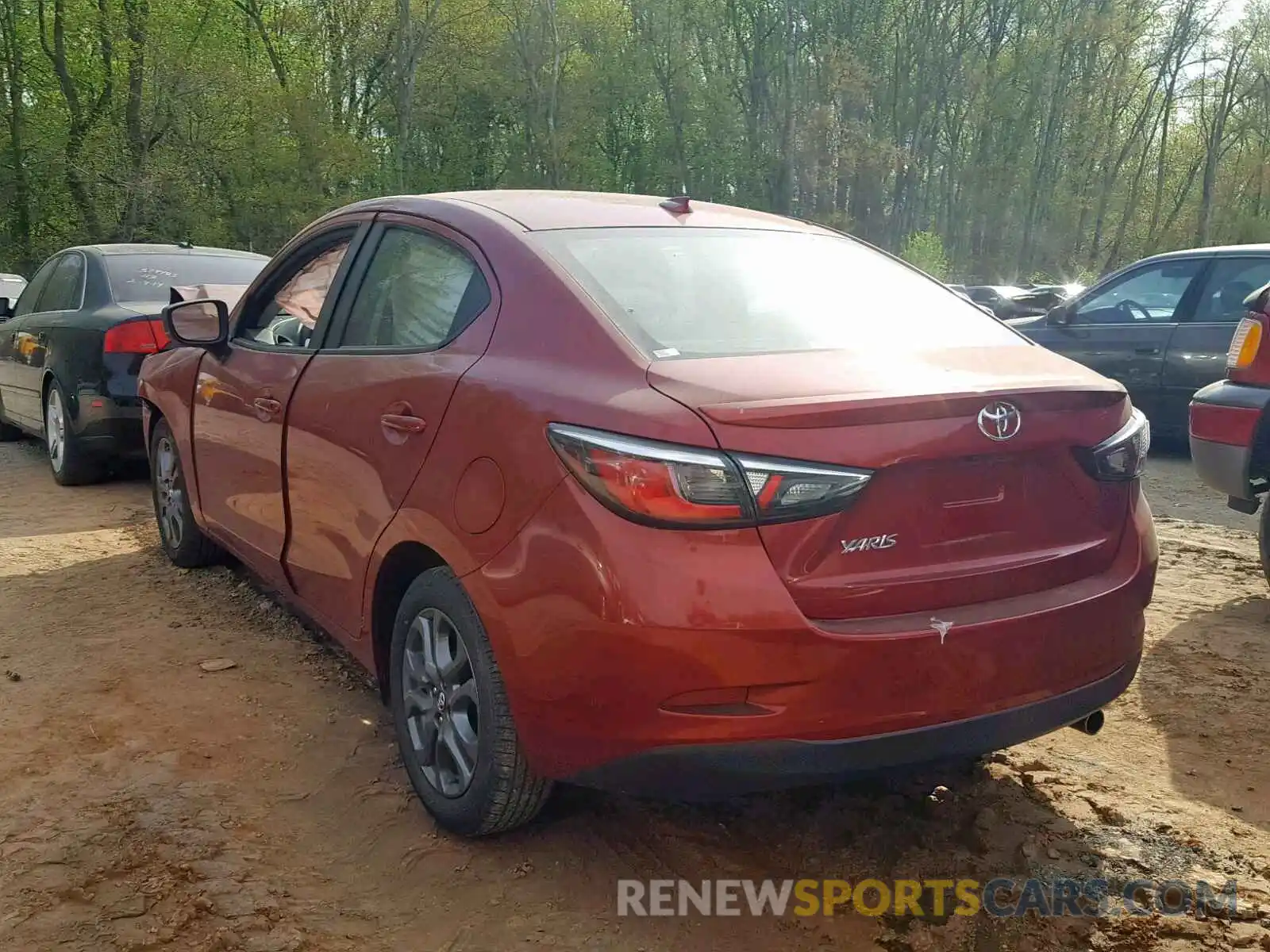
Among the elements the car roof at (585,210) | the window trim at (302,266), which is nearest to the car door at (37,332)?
the window trim at (302,266)

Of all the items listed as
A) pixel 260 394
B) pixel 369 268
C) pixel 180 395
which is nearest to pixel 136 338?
pixel 180 395

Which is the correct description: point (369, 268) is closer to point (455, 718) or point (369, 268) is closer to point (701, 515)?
point (455, 718)

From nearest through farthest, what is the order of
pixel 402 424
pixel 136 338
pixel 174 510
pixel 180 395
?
pixel 402 424 < pixel 180 395 < pixel 174 510 < pixel 136 338

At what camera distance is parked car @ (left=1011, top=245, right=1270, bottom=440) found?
26.7ft

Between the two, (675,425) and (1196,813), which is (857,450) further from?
(1196,813)

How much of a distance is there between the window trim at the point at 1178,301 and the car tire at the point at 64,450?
24.6 feet

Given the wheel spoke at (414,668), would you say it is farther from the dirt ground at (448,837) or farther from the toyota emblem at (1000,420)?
the toyota emblem at (1000,420)

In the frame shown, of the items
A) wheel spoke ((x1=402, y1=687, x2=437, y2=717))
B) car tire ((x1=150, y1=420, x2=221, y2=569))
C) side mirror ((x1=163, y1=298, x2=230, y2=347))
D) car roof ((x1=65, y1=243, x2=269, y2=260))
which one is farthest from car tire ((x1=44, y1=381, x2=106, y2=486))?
wheel spoke ((x1=402, y1=687, x2=437, y2=717))

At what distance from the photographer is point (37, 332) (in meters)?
7.34

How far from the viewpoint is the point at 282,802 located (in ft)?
9.83

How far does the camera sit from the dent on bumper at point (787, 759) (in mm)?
2219

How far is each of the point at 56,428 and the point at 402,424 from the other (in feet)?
17.4

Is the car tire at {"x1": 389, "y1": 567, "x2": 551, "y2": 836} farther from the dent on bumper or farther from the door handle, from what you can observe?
the door handle

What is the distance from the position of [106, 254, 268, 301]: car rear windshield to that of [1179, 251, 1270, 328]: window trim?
677 centimetres
